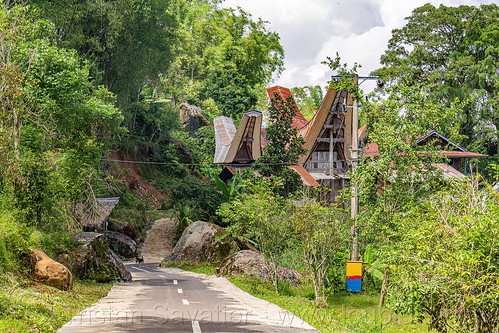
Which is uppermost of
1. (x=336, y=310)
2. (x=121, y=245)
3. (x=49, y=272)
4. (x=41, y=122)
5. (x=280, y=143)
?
(x=280, y=143)

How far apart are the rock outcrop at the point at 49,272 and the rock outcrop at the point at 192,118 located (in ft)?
172

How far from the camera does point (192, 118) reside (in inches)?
2667

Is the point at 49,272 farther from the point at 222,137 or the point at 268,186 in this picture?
the point at 222,137

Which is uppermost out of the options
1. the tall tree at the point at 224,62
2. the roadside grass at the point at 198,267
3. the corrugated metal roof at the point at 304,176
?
the tall tree at the point at 224,62

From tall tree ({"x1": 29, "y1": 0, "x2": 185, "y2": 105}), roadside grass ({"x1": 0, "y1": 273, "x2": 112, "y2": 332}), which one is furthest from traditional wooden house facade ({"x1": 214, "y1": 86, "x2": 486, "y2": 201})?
roadside grass ({"x1": 0, "y1": 273, "x2": 112, "y2": 332})

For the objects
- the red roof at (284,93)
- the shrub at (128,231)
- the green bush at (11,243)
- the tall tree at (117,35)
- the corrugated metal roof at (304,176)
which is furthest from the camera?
the shrub at (128,231)

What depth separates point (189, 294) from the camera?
18016 millimetres

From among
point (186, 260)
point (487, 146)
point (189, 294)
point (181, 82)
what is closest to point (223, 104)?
point (181, 82)

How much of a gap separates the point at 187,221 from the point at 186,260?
8943 millimetres

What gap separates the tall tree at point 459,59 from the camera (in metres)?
52.1

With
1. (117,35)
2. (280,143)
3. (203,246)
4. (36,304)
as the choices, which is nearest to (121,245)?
(203,246)

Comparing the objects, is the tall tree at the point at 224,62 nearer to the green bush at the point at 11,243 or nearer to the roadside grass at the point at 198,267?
the roadside grass at the point at 198,267

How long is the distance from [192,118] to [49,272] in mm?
53157

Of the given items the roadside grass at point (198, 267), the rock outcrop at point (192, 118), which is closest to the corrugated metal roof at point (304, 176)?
the roadside grass at point (198, 267)
